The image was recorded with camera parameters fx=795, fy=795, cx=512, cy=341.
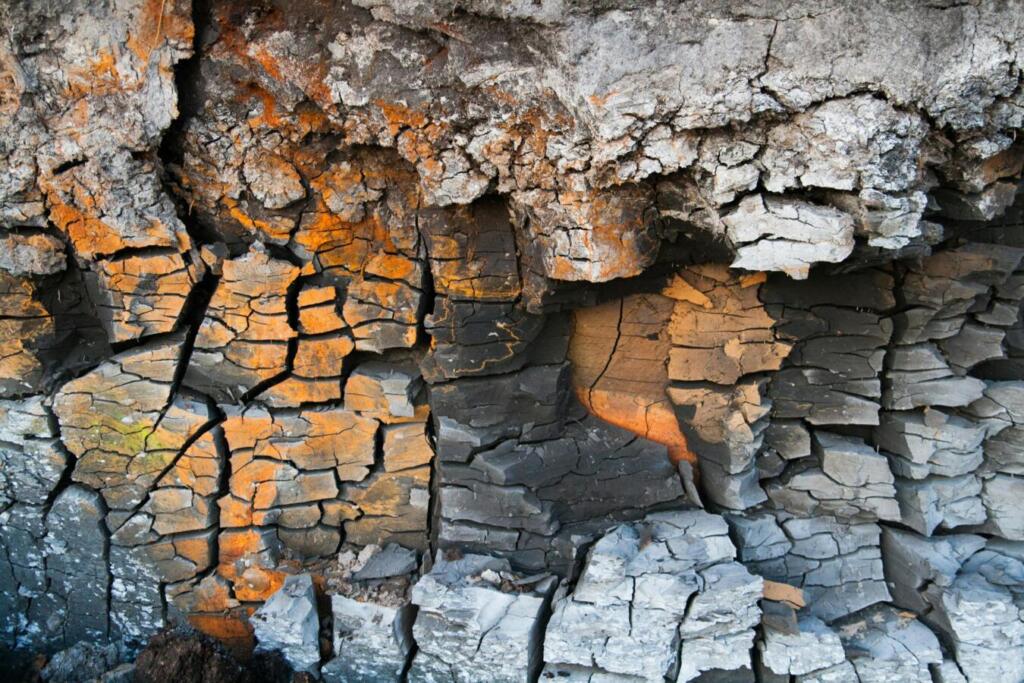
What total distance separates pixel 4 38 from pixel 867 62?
2820mm

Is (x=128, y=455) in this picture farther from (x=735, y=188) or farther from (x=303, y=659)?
(x=735, y=188)

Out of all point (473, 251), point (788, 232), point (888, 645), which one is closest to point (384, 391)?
point (473, 251)

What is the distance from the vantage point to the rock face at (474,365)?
2.64 meters

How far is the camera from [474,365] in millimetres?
3145

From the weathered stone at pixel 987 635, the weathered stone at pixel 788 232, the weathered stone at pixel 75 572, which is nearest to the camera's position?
the weathered stone at pixel 788 232

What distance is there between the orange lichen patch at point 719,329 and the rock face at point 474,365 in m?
0.01

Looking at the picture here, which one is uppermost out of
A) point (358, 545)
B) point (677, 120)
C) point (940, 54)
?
point (940, 54)

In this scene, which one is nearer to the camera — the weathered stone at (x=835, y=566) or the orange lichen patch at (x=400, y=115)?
the orange lichen patch at (x=400, y=115)

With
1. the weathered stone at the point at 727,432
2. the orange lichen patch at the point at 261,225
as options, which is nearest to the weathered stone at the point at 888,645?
the weathered stone at the point at 727,432

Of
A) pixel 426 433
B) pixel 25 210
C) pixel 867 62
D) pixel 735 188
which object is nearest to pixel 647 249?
pixel 735 188

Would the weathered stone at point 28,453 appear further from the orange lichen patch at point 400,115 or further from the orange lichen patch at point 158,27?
the orange lichen patch at point 400,115

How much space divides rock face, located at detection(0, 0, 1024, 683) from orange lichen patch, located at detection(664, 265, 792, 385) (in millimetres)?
12

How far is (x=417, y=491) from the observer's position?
345 centimetres

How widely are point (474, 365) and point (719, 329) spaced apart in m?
0.99
